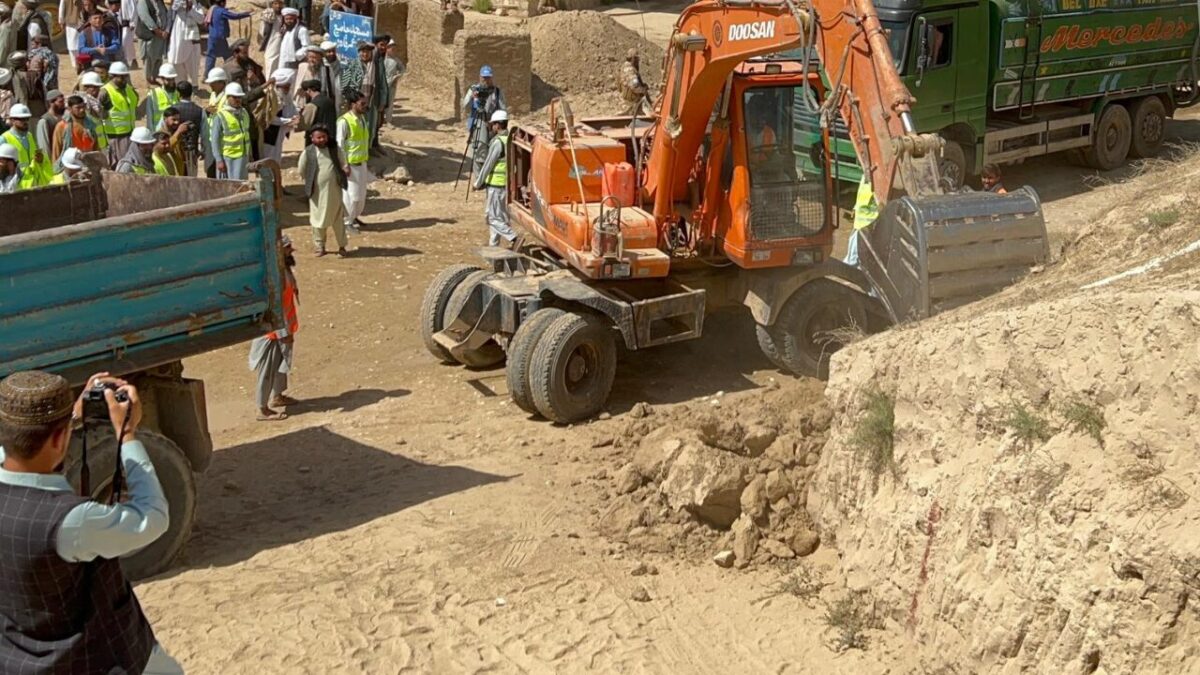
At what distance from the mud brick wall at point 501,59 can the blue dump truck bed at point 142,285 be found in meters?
11.9

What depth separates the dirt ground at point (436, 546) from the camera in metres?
8.25

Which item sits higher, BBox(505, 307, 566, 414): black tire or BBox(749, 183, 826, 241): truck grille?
BBox(749, 183, 826, 241): truck grille

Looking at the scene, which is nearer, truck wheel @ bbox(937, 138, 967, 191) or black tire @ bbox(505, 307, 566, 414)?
black tire @ bbox(505, 307, 566, 414)

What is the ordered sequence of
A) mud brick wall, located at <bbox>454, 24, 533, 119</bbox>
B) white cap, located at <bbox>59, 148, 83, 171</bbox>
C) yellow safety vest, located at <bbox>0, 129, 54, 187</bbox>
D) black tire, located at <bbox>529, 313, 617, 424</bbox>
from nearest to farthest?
black tire, located at <bbox>529, 313, 617, 424</bbox> → white cap, located at <bbox>59, 148, 83, 171</bbox> → yellow safety vest, located at <bbox>0, 129, 54, 187</bbox> → mud brick wall, located at <bbox>454, 24, 533, 119</bbox>

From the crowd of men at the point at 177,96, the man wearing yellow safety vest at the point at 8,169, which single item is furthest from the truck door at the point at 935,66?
the man wearing yellow safety vest at the point at 8,169

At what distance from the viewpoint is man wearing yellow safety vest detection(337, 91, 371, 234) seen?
17453 millimetres

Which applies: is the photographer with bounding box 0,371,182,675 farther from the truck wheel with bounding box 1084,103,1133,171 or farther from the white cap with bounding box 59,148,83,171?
the truck wheel with bounding box 1084,103,1133,171

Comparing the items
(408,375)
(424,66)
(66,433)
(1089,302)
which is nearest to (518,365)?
(408,375)

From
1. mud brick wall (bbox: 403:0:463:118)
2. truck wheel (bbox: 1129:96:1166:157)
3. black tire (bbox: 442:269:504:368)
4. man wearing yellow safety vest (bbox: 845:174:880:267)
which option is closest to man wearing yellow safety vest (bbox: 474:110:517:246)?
black tire (bbox: 442:269:504:368)

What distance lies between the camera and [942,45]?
17781 millimetres

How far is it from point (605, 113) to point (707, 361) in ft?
33.0

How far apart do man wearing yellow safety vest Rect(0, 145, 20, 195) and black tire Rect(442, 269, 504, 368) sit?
4.57 m

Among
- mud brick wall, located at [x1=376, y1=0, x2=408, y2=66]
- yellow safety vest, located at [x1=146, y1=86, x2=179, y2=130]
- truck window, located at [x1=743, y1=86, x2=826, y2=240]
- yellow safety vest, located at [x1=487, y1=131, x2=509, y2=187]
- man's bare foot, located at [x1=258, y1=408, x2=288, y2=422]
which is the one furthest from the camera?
mud brick wall, located at [x1=376, y1=0, x2=408, y2=66]

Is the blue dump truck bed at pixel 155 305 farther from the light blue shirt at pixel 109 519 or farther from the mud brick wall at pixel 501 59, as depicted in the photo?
the mud brick wall at pixel 501 59
